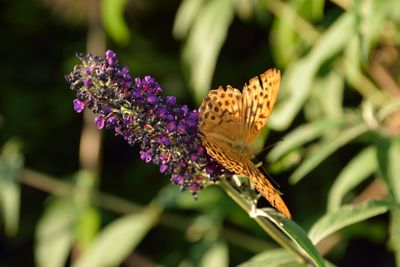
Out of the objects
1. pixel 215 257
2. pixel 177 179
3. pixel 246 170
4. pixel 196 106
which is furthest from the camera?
pixel 196 106

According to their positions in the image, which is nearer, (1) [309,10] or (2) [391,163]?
(2) [391,163]

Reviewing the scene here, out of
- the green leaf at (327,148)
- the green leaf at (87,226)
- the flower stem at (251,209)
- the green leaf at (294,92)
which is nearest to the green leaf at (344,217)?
the flower stem at (251,209)

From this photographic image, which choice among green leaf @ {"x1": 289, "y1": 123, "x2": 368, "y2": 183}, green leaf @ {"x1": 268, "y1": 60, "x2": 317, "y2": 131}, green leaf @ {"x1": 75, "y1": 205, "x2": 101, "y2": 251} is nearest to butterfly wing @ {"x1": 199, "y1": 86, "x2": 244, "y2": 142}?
green leaf @ {"x1": 289, "y1": 123, "x2": 368, "y2": 183}

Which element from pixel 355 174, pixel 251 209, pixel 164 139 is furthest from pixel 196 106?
pixel 164 139

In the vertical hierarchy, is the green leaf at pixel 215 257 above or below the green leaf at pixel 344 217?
above

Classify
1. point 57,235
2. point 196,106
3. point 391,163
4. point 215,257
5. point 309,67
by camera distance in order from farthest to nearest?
point 196,106
point 57,235
point 215,257
point 309,67
point 391,163

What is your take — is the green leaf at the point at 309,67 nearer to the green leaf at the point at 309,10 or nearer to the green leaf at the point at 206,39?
the green leaf at the point at 309,10

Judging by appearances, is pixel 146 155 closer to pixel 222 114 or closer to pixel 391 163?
pixel 222 114
